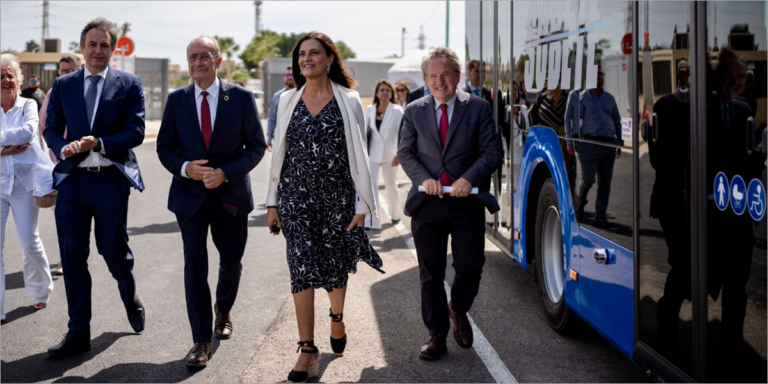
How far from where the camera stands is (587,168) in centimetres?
477

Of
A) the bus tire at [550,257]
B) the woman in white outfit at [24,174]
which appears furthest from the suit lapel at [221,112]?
the bus tire at [550,257]

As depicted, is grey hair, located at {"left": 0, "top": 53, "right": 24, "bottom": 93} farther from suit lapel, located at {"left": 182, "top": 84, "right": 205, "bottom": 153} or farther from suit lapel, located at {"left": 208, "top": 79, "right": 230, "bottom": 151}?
suit lapel, located at {"left": 208, "top": 79, "right": 230, "bottom": 151}

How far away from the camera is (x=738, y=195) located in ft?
9.93

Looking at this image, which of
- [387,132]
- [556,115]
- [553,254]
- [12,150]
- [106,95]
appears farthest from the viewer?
[387,132]

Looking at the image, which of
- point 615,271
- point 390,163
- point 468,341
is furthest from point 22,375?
point 390,163

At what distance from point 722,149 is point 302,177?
2.41 m

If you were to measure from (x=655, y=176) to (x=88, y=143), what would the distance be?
133 inches

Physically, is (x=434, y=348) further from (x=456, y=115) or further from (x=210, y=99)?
(x=210, y=99)

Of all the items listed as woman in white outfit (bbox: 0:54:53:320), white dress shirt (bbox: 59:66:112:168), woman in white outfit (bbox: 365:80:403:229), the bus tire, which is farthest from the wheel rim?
woman in white outfit (bbox: 365:80:403:229)

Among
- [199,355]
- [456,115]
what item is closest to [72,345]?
[199,355]

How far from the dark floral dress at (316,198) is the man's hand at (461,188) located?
638 mm

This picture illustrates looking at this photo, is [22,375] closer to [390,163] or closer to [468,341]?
[468,341]

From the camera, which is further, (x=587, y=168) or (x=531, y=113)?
(x=531, y=113)

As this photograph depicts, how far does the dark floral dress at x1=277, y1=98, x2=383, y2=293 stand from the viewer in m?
4.68
